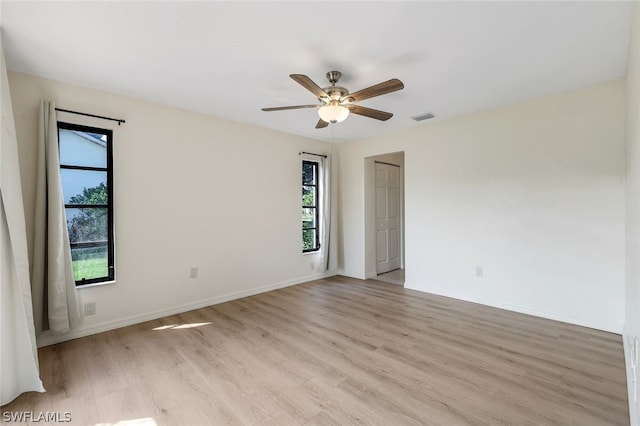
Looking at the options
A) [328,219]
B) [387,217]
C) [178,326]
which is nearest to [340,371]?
[178,326]

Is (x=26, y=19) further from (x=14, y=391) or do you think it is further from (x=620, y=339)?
(x=620, y=339)

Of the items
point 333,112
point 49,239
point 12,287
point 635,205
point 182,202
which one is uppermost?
point 333,112

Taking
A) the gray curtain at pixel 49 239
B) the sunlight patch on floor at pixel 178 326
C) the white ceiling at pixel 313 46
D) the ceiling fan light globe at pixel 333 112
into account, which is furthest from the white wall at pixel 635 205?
the gray curtain at pixel 49 239

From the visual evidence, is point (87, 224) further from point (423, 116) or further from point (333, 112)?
point (423, 116)

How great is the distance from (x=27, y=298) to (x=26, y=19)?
6.61ft

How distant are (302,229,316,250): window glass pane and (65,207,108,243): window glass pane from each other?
2.95 metres

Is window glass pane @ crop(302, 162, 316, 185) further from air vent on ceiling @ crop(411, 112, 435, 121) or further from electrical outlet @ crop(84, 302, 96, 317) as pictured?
electrical outlet @ crop(84, 302, 96, 317)

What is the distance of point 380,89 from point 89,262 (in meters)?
3.42

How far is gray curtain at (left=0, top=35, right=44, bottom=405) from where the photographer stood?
6.46 feet

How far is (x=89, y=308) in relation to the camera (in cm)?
302

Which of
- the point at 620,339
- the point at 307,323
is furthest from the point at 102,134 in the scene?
the point at 620,339

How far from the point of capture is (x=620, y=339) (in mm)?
2807

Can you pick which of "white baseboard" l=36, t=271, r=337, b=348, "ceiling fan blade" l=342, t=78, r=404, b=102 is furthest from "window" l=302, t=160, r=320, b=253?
"ceiling fan blade" l=342, t=78, r=404, b=102

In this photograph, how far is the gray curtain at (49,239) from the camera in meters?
2.68
